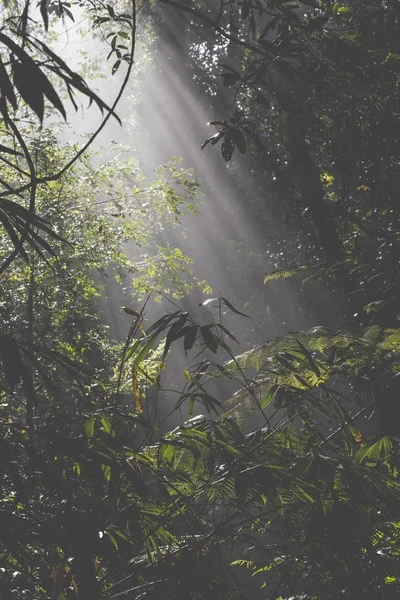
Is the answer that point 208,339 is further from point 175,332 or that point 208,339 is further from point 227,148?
point 227,148

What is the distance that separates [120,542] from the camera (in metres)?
1.35

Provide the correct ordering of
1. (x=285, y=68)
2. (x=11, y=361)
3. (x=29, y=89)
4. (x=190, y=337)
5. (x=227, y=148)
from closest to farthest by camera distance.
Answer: (x=29, y=89) → (x=11, y=361) → (x=190, y=337) → (x=285, y=68) → (x=227, y=148)

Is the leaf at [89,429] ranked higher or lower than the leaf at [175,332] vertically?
lower

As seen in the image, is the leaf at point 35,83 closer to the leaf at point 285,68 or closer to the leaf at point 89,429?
the leaf at point 89,429

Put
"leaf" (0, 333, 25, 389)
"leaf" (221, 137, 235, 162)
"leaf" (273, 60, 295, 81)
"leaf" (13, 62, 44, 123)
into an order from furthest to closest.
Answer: "leaf" (221, 137, 235, 162), "leaf" (273, 60, 295, 81), "leaf" (0, 333, 25, 389), "leaf" (13, 62, 44, 123)

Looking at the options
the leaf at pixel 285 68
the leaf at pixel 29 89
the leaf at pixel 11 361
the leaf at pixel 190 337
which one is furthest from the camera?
the leaf at pixel 285 68

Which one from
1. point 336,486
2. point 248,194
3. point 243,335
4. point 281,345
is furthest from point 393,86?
point 243,335

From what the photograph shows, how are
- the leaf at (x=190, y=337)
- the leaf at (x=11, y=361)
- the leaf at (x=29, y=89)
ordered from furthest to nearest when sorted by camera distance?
1. the leaf at (x=190, y=337)
2. the leaf at (x=11, y=361)
3. the leaf at (x=29, y=89)

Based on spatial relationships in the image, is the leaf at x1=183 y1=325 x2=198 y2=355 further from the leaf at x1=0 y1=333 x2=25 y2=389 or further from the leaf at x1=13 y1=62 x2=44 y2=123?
the leaf at x1=13 y1=62 x2=44 y2=123

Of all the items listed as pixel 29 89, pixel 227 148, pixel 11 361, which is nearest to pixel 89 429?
pixel 11 361

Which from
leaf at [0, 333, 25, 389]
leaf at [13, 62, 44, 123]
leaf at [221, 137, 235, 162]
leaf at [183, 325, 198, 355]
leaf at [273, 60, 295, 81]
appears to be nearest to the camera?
leaf at [13, 62, 44, 123]

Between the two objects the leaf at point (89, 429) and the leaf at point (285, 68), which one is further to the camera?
the leaf at point (285, 68)

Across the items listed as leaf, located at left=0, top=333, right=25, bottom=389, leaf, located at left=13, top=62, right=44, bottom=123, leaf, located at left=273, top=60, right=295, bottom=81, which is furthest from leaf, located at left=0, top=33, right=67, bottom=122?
leaf, located at left=273, top=60, right=295, bottom=81

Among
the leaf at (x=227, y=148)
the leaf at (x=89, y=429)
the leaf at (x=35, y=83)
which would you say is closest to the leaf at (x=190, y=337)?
the leaf at (x=89, y=429)
